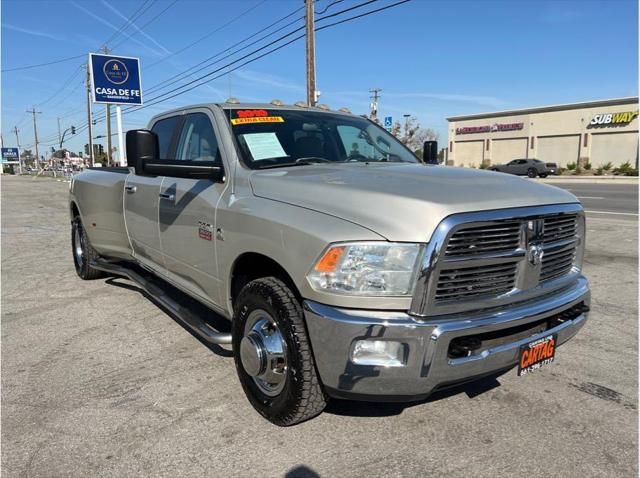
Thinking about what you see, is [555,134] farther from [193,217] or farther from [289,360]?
[289,360]

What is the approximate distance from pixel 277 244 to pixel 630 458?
2138 mm

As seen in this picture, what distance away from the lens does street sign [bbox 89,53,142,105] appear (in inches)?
1003

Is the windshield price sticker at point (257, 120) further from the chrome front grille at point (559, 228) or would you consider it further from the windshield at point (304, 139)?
the chrome front grille at point (559, 228)

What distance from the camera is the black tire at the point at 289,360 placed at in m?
2.51

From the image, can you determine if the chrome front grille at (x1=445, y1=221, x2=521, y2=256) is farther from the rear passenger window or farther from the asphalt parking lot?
the rear passenger window

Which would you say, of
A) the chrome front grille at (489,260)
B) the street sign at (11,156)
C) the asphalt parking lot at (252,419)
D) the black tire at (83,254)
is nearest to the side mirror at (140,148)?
the asphalt parking lot at (252,419)

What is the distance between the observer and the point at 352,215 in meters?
2.42

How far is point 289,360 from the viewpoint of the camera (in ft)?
8.48

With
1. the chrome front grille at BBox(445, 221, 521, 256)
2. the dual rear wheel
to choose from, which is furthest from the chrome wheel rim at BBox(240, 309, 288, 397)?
the chrome front grille at BBox(445, 221, 521, 256)

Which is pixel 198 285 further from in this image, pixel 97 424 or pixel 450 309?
pixel 450 309

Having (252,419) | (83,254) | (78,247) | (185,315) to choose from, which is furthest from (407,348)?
(78,247)

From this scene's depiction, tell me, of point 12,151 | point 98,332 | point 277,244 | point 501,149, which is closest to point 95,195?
point 98,332

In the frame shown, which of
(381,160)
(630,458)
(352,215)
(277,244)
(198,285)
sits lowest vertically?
(630,458)

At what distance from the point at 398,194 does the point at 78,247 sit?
5.42 meters
